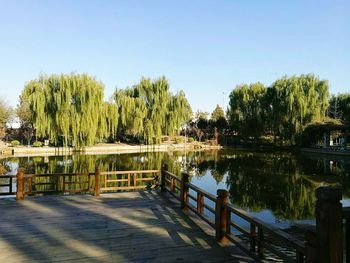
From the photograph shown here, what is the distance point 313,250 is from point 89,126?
94.3 feet

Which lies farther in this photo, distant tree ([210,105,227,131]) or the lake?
distant tree ([210,105,227,131])

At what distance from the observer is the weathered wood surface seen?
432 centimetres

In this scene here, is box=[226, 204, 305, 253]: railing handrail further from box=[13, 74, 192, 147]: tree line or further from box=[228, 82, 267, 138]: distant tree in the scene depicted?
box=[228, 82, 267, 138]: distant tree

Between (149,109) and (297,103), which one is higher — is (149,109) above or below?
below

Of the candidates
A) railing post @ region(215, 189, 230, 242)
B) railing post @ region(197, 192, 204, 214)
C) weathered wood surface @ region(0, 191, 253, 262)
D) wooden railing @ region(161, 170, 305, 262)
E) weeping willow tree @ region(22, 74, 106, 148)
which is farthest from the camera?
weeping willow tree @ region(22, 74, 106, 148)

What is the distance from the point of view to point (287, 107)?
3706 cm

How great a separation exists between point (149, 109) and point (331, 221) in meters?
37.4

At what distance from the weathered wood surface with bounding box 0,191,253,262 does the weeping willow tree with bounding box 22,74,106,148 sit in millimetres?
22342

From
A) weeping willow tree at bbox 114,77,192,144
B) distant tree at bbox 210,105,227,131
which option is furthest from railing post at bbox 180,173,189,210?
distant tree at bbox 210,105,227,131

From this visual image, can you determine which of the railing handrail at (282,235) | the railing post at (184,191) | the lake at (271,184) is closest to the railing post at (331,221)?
the railing handrail at (282,235)

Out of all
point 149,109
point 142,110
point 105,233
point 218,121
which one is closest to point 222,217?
point 105,233

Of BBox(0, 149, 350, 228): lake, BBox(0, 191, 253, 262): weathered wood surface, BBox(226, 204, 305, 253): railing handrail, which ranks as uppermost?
BBox(226, 204, 305, 253): railing handrail

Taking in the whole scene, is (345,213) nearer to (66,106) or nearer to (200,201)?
(200,201)

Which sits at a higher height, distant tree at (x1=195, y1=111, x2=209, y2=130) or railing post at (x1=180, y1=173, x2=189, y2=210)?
distant tree at (x1=195, y1=111, x2=209, y2=130)
